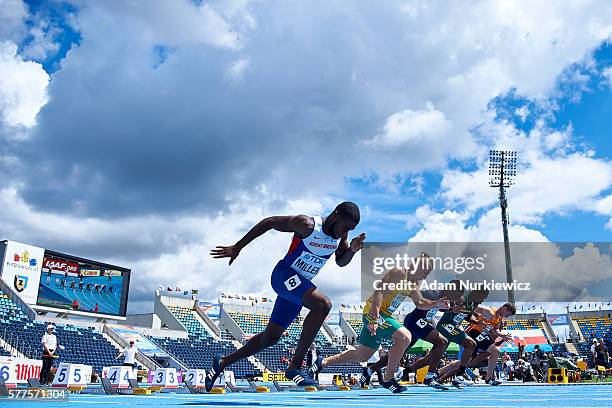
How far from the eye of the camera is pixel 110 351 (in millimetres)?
36000

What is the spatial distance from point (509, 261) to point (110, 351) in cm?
3420

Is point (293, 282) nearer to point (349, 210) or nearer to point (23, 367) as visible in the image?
point (349, 210)

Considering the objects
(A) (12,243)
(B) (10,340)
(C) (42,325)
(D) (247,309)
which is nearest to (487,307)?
(B) (10,340)

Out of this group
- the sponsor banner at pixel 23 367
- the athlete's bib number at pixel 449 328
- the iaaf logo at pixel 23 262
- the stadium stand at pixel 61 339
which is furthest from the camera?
the iaaf logo at pixel 23 262

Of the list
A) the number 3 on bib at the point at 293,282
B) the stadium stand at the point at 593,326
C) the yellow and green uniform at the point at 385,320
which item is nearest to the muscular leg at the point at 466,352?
the yellow and green uniform at the point at 385,320

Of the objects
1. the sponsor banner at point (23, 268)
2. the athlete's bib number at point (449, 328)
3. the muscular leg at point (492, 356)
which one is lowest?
the muscular leg at point (492, 356)

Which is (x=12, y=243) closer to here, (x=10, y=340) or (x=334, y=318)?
(x=10, y=340)

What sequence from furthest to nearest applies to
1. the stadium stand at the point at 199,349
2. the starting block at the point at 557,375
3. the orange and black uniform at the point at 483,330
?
the stadium stand at the point at 199,349 < the starting block at the point at 557,375 < the orange and black uniform at the point at 483,330

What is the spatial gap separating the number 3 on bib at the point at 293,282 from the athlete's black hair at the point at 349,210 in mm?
912

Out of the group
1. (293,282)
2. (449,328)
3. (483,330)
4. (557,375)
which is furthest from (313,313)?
(557,375)

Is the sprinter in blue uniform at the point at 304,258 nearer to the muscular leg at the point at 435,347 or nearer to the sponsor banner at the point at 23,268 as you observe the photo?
the muscular leg at the point at 435,347

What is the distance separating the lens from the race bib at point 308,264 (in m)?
6.66

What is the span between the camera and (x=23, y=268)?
3562cm

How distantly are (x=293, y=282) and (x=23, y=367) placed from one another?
10.7m
